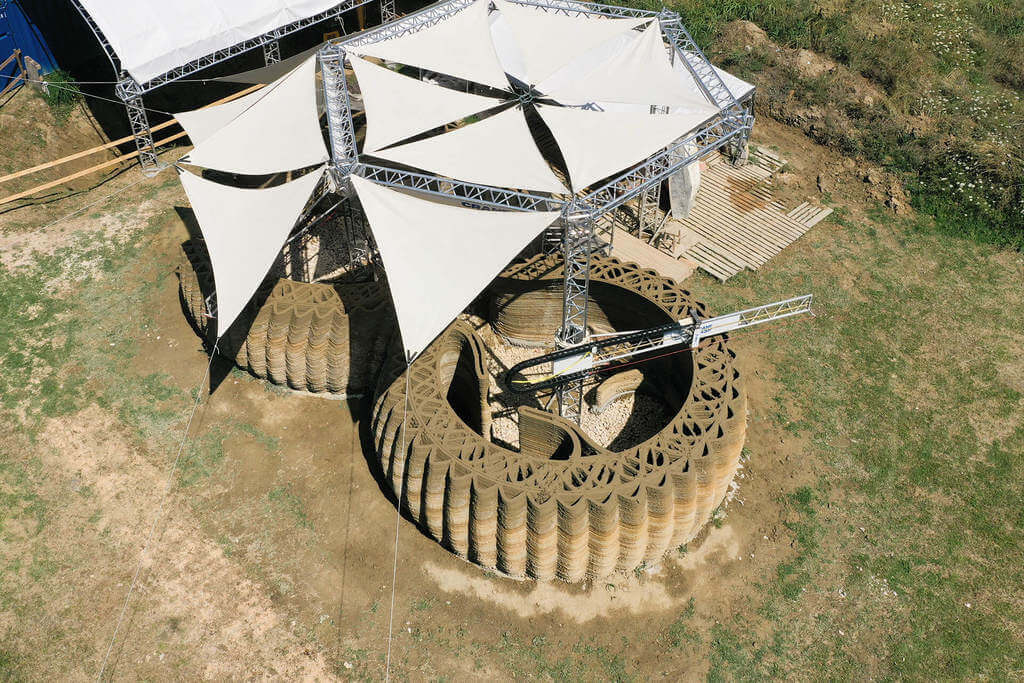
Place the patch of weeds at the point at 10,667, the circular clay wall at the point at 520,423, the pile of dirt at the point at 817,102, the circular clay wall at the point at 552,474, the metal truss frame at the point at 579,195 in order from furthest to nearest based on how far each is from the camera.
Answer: the pile of dirt at the point at 817,102 → the metal truss frame at the point at 579,195 → the circular clay wall at the point at 520,423 → the circular clay wall at the point at 552,474 → the patch of weeds at the point at 10,667

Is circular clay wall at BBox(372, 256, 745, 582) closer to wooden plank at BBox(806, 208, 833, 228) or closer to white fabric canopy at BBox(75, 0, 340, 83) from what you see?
wooden plank at BBox(806, 208, 833, 228)

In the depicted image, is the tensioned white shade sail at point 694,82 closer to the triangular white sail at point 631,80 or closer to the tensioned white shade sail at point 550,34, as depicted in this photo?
the triangular white sail at point 631,80

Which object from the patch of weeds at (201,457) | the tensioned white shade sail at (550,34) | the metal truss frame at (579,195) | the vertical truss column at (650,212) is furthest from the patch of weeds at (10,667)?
the vertical truss column at (650,212)

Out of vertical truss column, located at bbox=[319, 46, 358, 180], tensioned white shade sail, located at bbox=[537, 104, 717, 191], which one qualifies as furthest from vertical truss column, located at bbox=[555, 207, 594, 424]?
vertical truss column, located at bbox=[319, 46, 358, 180]

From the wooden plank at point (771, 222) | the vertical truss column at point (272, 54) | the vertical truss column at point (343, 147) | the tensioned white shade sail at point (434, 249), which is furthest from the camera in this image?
the vertical truss column at point (272, 54)

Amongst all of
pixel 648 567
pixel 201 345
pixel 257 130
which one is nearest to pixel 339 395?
pixel 201 345

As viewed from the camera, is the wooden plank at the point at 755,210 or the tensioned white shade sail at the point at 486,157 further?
the wooden plank at the point at 755,210

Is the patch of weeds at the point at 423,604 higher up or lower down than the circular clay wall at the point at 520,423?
lower down
